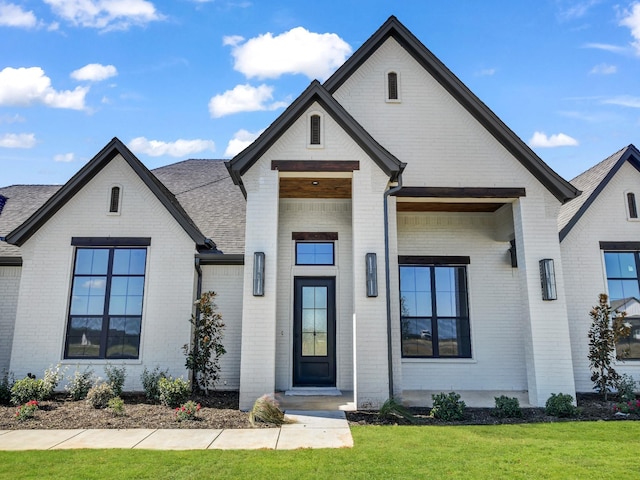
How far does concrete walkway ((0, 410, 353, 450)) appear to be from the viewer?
632 centimetres

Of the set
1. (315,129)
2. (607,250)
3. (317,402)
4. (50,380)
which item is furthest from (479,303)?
(50,380)

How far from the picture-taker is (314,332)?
11.2 m

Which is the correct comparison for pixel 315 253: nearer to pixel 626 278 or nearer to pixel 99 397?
pixel 99 397

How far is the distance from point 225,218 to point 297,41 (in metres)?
5.26

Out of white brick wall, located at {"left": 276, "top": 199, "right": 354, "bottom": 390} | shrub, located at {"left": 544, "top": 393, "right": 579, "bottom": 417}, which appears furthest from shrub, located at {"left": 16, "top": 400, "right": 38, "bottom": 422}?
shrub, located at {"left": 544, "top": 393, "right": 579, "bottom": 417}

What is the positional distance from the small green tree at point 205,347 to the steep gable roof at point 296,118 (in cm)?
312

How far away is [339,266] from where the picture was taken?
11422 millimetres

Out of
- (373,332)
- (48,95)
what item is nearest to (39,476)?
(373,332)

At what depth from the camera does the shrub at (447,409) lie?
7.97m

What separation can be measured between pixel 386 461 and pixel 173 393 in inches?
201

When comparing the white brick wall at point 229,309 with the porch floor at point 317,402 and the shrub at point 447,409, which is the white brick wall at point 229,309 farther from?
the shrub at point 447,409

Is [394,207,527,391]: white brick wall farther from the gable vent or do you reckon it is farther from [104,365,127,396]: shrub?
the gable vent

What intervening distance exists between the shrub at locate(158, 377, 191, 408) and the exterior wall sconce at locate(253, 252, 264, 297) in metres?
2.45

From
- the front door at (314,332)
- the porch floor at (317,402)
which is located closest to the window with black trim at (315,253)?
the front door at (314,332)
